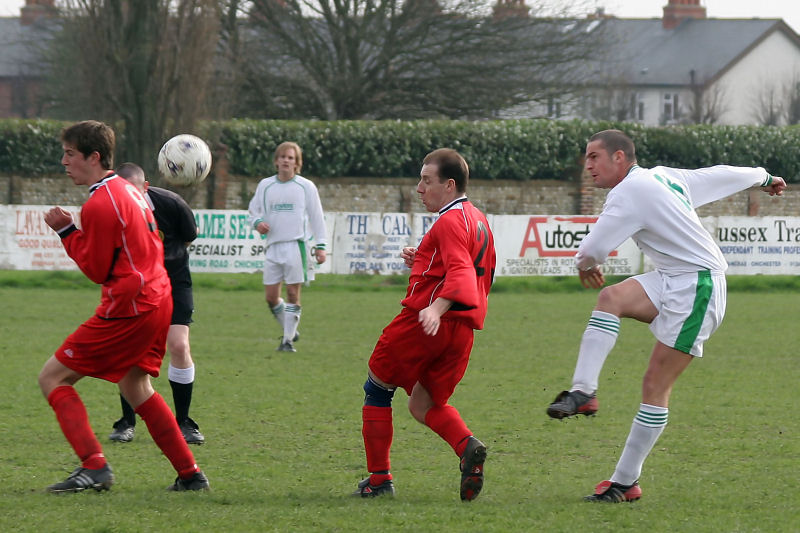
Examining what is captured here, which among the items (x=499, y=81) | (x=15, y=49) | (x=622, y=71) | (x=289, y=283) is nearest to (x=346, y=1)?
(x=499, y=81)

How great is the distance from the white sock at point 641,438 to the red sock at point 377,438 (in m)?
1.21

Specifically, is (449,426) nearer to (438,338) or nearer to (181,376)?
(438,338)

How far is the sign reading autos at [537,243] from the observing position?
21.2 m

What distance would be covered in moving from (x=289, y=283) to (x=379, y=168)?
17.5 metres

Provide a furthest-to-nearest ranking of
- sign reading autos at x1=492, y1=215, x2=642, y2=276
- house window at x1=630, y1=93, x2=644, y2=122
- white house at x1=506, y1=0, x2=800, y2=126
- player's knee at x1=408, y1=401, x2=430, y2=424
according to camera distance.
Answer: house window at x1=630, y1=93, x2=644, y2=122
white house at x1=506, y1=0, x2=800, y2=126
sign reading autos at x1=492, y1=215, x2=642, y2=276
player's knee at x1=408, y1=401, x2=430, y2=424

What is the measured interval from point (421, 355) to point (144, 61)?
1988cm

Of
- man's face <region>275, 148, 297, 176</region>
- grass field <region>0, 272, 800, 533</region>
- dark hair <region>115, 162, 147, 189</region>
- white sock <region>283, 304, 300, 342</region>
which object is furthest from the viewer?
white sock <region>283, 304, 300, 342</region>

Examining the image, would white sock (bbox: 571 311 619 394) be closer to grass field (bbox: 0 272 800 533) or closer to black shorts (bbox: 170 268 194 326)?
grass field (bbox: 0 272 800 533)

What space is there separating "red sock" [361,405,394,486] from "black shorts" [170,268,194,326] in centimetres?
229

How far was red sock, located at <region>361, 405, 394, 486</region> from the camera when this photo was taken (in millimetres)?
5621

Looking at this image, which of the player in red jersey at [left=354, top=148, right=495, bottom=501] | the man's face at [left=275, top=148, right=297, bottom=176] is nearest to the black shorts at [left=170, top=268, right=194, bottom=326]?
the player in red jersey at [left=354, top=148, right=495, bottom=501]

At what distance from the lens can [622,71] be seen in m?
71.6

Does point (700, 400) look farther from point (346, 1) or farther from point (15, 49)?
point (15, 49)

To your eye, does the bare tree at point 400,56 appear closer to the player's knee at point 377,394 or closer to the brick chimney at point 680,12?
the player's knee at point 377,394
